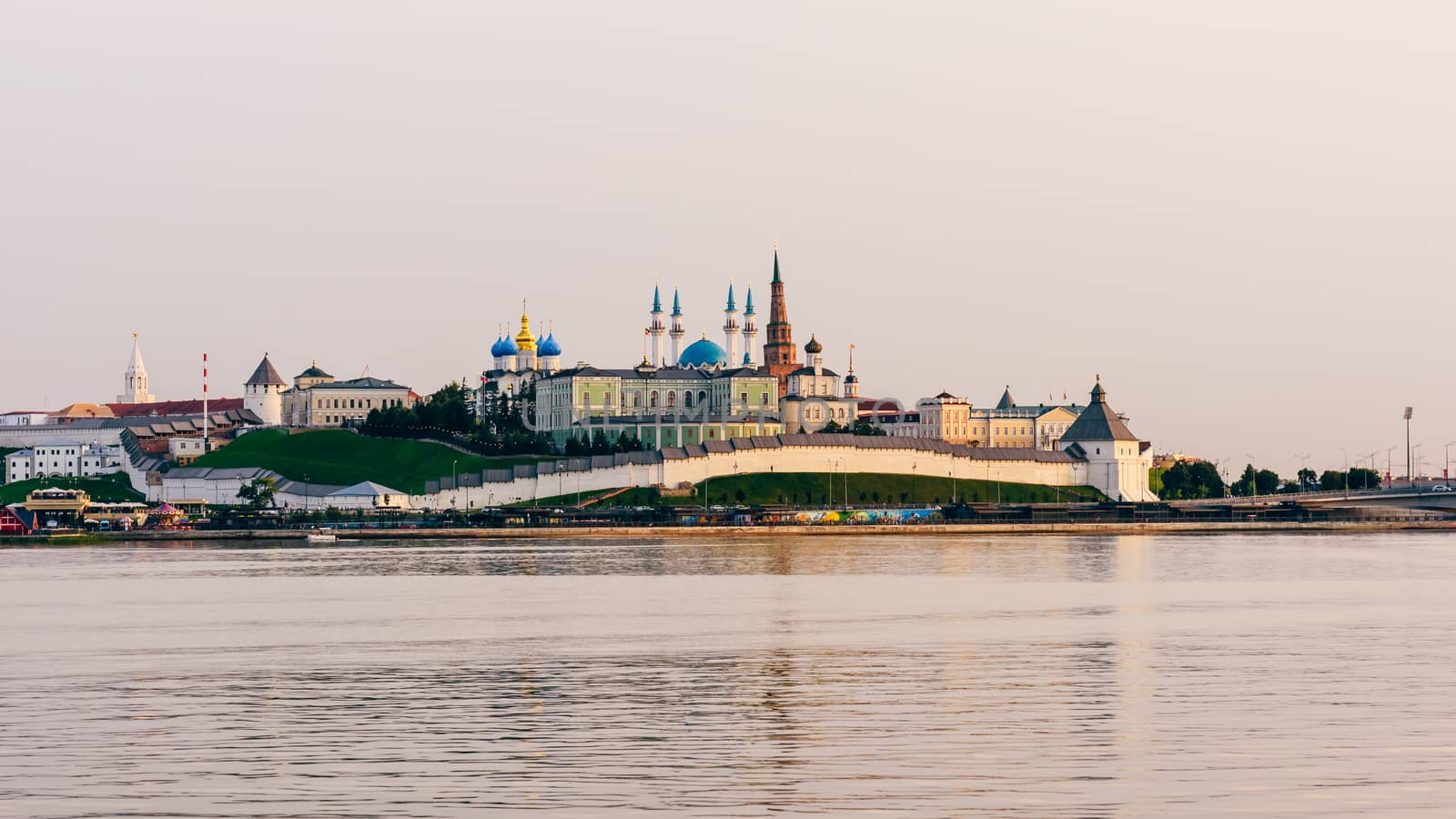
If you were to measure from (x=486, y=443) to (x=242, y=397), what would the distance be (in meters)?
33.4

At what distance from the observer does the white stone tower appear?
13338 cm

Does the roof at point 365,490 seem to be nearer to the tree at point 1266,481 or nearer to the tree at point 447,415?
the tree at point 447,415

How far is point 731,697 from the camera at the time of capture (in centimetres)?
2380

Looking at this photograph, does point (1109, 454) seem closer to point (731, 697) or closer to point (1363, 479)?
point (1363, 479)

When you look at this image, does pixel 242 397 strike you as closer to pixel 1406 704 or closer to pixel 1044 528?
pixel 1044 528

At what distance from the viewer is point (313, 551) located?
234 feet

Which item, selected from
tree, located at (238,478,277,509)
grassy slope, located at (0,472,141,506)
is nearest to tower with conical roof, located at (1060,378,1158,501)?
tree, located at (238,478,277,509)

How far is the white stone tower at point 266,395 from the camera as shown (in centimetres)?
13338

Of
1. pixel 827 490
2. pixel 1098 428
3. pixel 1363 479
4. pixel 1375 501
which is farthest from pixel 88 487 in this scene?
pixel 1363 479

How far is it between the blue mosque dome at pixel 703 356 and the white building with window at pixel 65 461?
37381 mm

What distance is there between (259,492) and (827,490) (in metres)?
29.0

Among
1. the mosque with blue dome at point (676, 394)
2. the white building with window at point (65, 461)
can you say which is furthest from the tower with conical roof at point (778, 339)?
the white building with window at point (65, 461)

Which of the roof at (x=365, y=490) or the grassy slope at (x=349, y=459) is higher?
the grassy slope at (x=349, y=459)

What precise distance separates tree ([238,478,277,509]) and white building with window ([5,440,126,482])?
21.3m
